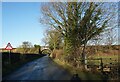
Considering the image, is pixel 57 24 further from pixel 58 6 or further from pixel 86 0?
pixel 86 0

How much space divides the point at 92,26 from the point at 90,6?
2.34m

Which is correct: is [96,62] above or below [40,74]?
above

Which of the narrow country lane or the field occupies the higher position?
the field

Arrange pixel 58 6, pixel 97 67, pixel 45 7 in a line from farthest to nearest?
pixel 45 7 < pixel 58 6 < pixel 97 67

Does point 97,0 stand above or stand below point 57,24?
above

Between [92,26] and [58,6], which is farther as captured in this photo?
[58,6]

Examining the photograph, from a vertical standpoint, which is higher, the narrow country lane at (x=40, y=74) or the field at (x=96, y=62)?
the field at (x=96, y=62)

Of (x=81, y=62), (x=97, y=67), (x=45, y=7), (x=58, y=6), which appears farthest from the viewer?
(x=45, y=7)

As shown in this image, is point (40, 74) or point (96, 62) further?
point (96, 62)

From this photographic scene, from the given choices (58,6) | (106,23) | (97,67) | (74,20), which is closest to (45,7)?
(58,6)

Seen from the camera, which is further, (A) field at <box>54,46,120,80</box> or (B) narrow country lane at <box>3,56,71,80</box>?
(A) field at <box>54,46,120,80</box>

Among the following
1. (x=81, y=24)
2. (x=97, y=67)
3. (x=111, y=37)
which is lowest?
(x=97, y=67)

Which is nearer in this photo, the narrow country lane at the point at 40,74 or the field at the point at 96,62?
the narrow country lane at the point at 40,74

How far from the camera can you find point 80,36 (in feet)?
75.9
